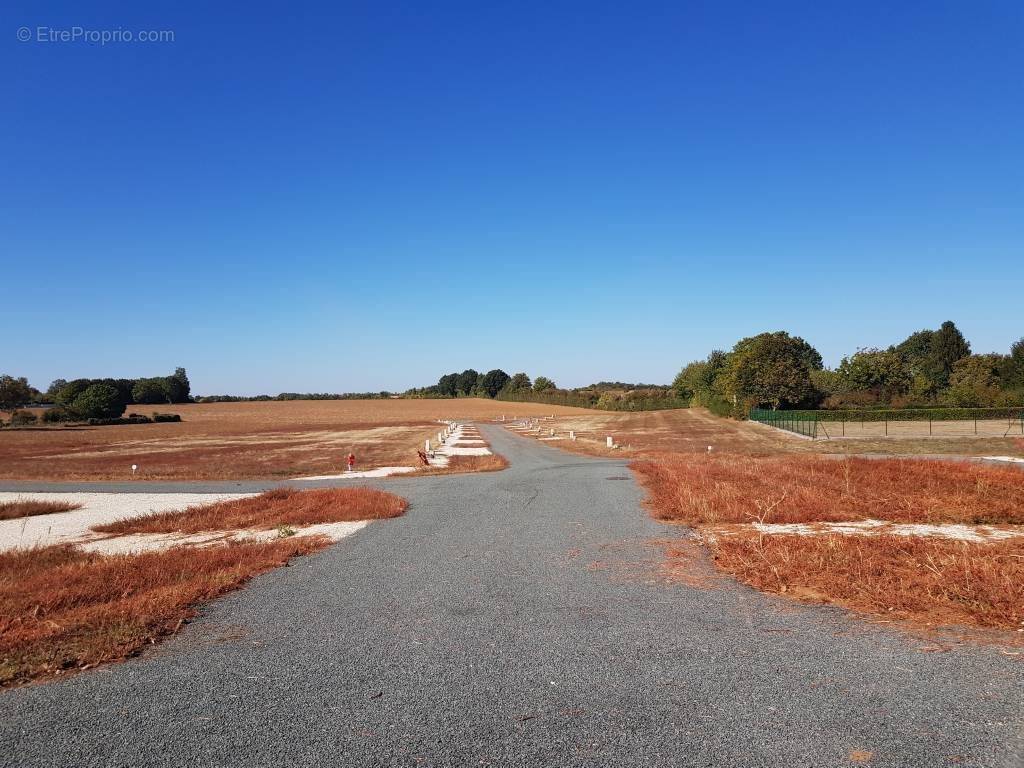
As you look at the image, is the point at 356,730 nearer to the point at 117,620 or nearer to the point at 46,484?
the point at 117,620

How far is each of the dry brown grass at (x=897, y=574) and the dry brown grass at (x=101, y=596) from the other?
795 cm

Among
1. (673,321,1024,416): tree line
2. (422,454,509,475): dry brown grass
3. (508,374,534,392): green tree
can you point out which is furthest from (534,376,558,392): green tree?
(422,454,509,475): dry brown grass

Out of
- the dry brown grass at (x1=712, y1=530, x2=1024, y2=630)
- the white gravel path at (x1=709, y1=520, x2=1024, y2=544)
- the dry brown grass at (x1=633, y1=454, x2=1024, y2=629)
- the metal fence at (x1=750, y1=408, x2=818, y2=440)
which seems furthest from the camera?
the metal fence at (x1=750, y1=408, x2=818, y2=440)

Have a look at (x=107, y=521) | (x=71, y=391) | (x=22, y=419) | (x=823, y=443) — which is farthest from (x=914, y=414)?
(x=71, y=391)

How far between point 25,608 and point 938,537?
1508cm

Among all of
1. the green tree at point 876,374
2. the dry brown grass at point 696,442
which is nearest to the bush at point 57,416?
the dry brown grass at point 696,442

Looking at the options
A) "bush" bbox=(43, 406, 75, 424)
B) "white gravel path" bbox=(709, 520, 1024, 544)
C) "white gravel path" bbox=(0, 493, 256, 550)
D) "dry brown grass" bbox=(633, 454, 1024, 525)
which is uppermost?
"bush" bbox=(43, 406, 75, 424)

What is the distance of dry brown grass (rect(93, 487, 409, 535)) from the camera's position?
16.3 metres

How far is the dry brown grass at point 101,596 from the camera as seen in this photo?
6.58 metres

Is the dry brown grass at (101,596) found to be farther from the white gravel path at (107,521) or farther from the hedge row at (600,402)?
the hedge row at (600,402)

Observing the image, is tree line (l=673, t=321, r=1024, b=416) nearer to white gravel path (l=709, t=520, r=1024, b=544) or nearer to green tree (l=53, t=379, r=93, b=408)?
white gravel path (l=709, t=520, r=1024, b=544)

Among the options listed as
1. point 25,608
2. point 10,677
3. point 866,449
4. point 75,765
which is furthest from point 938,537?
point 866,449

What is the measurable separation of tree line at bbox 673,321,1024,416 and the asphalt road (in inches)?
2884

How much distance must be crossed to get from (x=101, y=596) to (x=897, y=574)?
11306 mm
